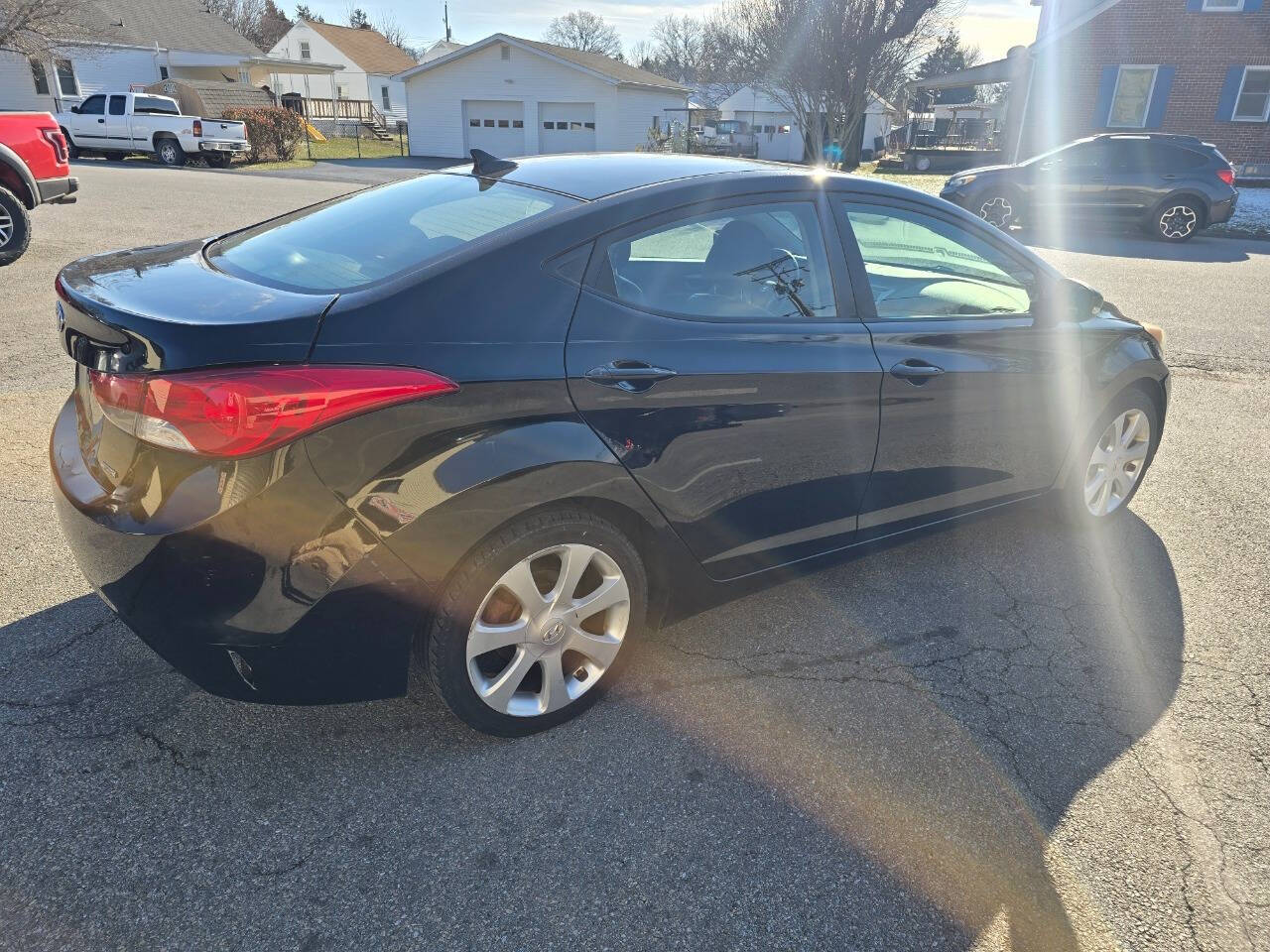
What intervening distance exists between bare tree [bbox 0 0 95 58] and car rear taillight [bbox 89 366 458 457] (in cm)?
3021

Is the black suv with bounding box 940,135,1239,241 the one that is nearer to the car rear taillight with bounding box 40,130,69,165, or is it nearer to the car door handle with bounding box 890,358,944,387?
the car rear taillight with bounding box 40,130,69,165

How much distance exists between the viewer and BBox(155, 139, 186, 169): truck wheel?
2516cm

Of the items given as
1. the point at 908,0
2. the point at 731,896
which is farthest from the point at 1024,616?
the point at 908,0

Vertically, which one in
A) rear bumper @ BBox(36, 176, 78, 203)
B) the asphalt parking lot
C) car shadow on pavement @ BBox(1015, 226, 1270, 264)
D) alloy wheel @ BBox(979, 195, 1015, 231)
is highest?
rear bumper @ BBox(36, 176, 78, 203)

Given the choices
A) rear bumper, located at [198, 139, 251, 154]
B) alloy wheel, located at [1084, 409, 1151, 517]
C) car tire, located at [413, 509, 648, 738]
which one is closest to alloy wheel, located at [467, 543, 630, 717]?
car tire, located at [413, 509, 648, 738]

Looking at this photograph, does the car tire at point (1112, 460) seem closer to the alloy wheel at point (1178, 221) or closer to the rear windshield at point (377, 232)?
the rear windshield at point (377, 232)

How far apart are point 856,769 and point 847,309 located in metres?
1.52

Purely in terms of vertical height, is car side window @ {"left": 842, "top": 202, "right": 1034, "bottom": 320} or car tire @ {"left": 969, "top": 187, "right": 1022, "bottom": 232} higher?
car side window @ {"left": 842, "top": 202, "right": 1034, "bottom": 320}

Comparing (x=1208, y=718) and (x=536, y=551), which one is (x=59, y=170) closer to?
(x=536, y=551)

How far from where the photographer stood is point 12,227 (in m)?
8.90

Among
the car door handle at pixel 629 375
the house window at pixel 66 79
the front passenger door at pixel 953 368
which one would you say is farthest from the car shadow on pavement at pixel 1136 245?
the house window at pixel 66 79

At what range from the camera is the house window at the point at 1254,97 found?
2278 cm

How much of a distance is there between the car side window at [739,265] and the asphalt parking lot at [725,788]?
48.1 inches

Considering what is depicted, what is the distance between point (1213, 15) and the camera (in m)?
22.5
